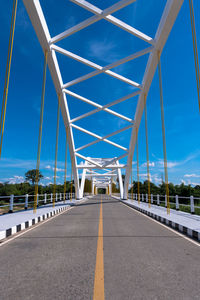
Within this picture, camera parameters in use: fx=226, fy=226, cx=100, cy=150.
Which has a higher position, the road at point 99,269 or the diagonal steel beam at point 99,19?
the diagonal steel beam at point 99,19

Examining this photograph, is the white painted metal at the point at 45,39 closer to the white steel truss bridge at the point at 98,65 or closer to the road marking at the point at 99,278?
the white steel truss bridge at the point at 98,65

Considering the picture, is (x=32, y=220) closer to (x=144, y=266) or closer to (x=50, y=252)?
(x=50, y=252)

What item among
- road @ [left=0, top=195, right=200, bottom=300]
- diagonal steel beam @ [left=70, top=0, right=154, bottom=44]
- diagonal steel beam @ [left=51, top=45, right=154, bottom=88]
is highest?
diagonal steel beam @ [left=70, top=0, right=154, bottom=44]

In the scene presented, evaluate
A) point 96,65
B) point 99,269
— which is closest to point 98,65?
point 96,65

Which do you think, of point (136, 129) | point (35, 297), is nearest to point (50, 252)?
point (35, 297)

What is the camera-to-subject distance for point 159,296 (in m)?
2.70

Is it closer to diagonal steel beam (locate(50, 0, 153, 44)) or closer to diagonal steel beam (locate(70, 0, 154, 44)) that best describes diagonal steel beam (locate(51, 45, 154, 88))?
diagonal steel beam (locate(50, 0, 153, 44))

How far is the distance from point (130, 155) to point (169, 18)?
1966 cm

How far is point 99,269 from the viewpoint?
3674 millimetres

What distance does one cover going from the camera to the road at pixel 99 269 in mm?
2812

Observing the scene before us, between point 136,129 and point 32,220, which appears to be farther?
point 136,129

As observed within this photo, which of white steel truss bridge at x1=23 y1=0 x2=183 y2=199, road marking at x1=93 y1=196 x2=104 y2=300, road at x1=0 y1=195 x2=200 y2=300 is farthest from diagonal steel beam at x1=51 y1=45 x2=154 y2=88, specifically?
road marking at x1=93 y1=196 x2=104 y2=300

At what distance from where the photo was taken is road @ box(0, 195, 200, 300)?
2812 mm

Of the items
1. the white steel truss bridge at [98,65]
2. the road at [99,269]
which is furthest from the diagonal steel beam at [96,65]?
the road at [99,269]
